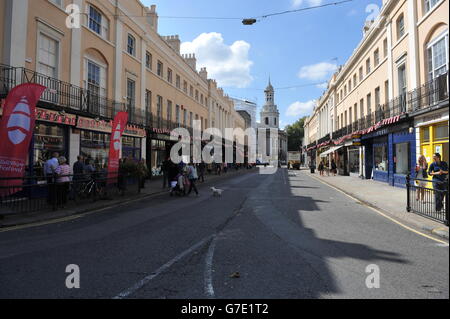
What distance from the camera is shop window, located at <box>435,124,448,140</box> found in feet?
42.4

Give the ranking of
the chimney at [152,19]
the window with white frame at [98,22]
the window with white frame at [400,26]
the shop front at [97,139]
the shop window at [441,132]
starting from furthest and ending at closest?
1. the chimney at [152,19]
2. the window with white frame at [400,26]
3. the window with white frame at [98,22]
4. the shop front at [97,139]
5. the shop window at [441,132]

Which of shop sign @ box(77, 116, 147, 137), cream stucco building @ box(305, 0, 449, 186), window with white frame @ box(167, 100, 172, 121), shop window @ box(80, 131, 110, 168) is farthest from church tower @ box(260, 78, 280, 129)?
shop window @ box(80, 131, 110, 168)

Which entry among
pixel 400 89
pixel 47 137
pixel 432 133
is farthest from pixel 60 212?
pixel 400 89

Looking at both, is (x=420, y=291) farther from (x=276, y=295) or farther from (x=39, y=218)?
(x=39, y=218)

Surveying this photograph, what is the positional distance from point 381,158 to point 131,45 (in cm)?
1982

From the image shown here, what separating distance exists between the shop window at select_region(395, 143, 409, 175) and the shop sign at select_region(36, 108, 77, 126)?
58.5 ft

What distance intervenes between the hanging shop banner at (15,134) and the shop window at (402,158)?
1817 cm

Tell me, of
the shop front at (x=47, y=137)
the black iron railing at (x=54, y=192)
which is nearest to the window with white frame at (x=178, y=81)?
the shop front at (x=47, y=137)

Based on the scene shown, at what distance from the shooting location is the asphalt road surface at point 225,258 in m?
3.56

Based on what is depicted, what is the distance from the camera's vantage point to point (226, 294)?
3.43 metres

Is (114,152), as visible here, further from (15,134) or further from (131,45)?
(131,45)

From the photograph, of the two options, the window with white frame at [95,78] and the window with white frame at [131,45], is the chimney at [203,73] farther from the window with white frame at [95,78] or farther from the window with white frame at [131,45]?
the window with white frame at [95,78]

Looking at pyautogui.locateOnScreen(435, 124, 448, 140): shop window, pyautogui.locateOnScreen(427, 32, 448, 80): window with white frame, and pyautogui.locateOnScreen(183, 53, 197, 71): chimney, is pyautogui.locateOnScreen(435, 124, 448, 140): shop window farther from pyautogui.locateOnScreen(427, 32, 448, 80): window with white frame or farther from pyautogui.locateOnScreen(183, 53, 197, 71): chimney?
pyautogui.locateOnScreen(183, 53, 197, 71): chimney
